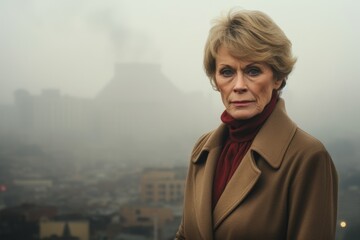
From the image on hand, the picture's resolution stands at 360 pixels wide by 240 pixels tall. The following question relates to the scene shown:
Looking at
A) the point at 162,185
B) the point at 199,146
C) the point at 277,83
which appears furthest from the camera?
the point at 162,185

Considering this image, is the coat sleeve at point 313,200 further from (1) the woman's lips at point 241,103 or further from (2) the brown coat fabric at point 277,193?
(1) the woman's lips at point 241,103

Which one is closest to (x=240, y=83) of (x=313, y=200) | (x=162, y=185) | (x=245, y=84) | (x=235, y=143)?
(x=245, y=84)

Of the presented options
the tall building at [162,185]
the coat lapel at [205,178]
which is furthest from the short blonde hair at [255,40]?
the tall building at [162,185]

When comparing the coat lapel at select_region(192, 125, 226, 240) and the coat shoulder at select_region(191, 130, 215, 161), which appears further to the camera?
the coat shoulder at select_region(191, 130, 215, 161)

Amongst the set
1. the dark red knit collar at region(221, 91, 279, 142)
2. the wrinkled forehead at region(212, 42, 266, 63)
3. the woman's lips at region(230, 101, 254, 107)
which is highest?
the wrinkled forehead at region(212, 42, 266, 63)

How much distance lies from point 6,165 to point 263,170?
285cm

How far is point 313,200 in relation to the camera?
0.82m

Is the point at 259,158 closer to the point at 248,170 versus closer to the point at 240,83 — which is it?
the point at 248,170

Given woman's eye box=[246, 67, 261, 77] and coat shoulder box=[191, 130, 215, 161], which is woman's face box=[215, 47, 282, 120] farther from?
coat shoulder box=[191, 130, 215, 161]

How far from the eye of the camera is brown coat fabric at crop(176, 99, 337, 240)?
32.7 inches

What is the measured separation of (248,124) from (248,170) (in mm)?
99

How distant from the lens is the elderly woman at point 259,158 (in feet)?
2.74

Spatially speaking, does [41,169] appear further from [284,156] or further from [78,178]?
[284,156]

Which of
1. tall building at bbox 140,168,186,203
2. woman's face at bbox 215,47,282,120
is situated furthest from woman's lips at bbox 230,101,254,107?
tall building at bbox 140,168,186,203
